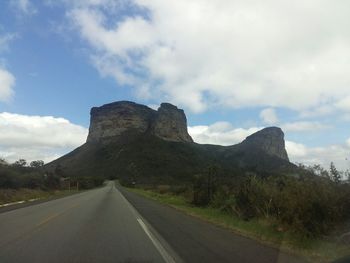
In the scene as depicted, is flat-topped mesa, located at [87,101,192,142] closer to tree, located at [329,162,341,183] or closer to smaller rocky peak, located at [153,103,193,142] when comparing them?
smaller rocky peak, located at [153,103,193,142]

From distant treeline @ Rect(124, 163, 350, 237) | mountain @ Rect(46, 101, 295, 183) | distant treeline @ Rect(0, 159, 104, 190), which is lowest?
distant treeline @ Rect(124, 163, 350, 237)

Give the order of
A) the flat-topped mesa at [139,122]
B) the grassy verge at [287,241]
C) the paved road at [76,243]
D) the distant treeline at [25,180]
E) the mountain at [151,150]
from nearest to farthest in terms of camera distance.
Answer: the paved road at [76,243]
the grassy verge at [287,241]
the distant treeline at [25,180]
the mountain at [151,150]
the flat-topped mesa at [139,122]

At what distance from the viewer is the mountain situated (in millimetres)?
127750

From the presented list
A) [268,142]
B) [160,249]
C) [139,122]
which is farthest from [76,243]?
[139,122]

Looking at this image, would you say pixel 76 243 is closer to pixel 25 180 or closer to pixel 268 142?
pixel 25 180

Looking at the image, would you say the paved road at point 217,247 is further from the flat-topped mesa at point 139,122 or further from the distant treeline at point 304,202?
the flat-topped mesa at point 139,122

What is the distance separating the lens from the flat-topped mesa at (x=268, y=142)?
14550 cm

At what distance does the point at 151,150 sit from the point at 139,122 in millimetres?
38160

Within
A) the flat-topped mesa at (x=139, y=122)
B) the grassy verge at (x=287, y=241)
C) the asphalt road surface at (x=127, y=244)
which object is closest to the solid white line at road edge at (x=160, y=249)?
the asphalt road surface at (x=127, y=244)

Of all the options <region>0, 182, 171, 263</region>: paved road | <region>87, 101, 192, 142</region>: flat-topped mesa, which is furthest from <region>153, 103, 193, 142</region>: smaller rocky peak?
<region>0, 182, 171, 263</region>: paved road

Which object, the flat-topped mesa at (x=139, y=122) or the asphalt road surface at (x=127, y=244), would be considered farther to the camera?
the flat-topped mesa at (x=139, y=122)

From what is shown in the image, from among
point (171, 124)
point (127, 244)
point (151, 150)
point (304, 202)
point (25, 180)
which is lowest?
point (127, 244)

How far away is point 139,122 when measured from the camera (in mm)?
185875

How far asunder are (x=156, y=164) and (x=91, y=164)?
37.2 metres
